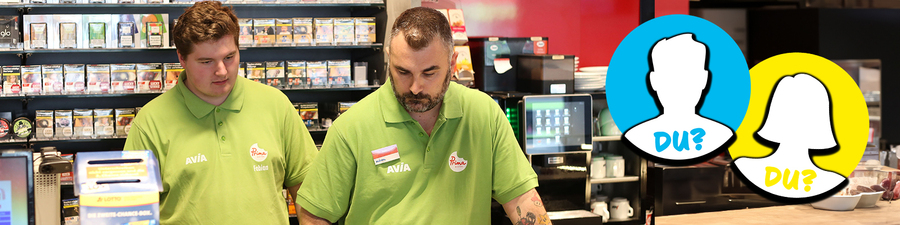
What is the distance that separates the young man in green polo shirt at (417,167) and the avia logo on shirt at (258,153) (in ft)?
1.45

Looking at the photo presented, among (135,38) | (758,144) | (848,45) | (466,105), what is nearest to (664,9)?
(758,144)

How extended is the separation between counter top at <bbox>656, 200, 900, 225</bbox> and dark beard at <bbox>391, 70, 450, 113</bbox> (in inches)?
86.1

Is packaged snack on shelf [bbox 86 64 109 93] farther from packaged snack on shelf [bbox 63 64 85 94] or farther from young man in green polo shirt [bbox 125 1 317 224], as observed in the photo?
young man in green polo shirt [bbox 125 1 317 224]

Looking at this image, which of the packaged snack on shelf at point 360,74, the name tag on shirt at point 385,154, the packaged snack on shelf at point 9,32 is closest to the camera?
the name tag on shirt at point 385,154

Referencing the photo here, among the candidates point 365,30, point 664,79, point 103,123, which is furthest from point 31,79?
point 664,79

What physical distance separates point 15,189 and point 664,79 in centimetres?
492

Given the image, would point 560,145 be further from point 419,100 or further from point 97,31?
point 419,100

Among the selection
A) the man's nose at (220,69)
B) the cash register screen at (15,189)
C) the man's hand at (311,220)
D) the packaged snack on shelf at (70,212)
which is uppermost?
the man's nose at (220,69)

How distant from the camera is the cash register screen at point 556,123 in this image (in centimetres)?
448

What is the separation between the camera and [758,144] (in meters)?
5.71

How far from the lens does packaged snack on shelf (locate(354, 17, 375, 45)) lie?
166 inches

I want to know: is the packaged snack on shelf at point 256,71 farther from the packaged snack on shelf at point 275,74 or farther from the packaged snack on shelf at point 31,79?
the packaged snack on shelf at point 31,79

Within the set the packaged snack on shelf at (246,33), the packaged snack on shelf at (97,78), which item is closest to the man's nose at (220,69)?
the packaged snack on shelf at (246,33)

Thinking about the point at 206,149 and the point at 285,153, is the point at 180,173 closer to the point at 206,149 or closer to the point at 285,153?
the point at 206,149
